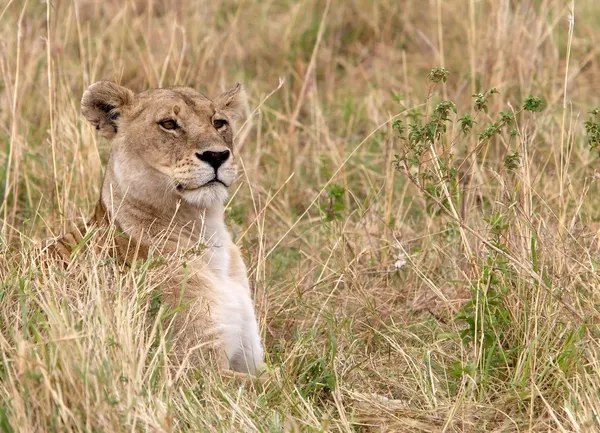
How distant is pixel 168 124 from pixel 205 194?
16.1 inches

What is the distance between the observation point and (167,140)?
186 inches

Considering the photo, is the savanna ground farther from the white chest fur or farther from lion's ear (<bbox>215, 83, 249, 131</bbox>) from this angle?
lion's ear (<bbox>215, 83, 249, 131</bbox>)

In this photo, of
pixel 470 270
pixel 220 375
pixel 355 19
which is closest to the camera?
pixel 220 375

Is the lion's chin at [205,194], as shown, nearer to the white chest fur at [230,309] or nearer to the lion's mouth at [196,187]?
the lion's mouth at [196,187]

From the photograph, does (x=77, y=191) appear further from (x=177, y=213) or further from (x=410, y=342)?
(x=410, y=342)

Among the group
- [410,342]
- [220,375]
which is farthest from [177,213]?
[410,342]

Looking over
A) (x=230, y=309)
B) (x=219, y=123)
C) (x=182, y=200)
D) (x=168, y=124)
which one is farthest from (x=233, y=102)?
(x=230, y=309)

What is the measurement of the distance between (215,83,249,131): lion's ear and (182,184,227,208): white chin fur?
2.46 ft

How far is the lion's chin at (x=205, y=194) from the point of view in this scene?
4570mm

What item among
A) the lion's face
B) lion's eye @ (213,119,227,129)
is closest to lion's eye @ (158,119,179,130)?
the lion's face

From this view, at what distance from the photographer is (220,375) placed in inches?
169

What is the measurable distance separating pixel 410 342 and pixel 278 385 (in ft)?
2.89

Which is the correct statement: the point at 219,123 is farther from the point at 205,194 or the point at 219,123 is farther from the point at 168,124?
the point at 205,194

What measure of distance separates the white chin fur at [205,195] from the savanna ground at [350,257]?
0.37 metres
